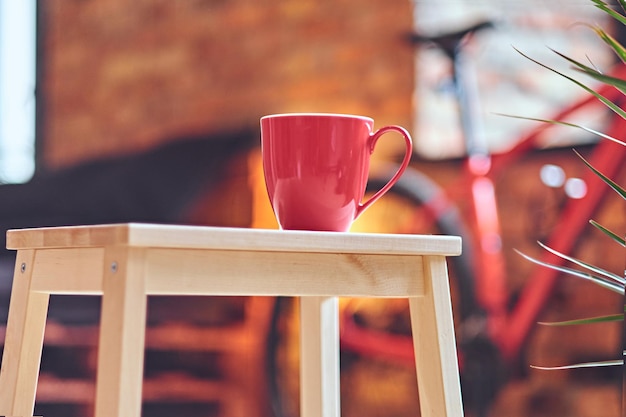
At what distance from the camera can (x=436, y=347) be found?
83 cm

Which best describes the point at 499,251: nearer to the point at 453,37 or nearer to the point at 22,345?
the point at 453,37

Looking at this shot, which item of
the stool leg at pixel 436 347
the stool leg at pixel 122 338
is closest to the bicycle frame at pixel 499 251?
the stool leg at pixel 436 347

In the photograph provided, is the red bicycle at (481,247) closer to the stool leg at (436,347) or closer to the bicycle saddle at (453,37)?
the bicycle saddle at (453,37)

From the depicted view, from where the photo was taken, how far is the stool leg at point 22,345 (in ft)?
2.77

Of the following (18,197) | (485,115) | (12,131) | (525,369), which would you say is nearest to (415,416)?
(525,369)

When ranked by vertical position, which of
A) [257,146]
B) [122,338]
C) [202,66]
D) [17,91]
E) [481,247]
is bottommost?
[122,338]

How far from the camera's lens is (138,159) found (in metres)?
2.54

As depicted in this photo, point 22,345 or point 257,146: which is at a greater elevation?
point 257,146

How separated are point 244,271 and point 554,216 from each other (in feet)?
5.17

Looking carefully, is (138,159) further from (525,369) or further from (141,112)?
(525,369)

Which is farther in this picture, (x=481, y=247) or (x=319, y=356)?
(x=481, y=247)

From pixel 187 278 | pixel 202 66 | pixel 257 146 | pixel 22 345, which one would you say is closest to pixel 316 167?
pixel 187 278

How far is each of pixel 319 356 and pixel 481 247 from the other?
1.02m

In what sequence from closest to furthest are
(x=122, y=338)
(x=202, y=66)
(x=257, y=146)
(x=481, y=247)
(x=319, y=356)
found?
(x=122, y=338) < (x=319, y=356) < (x=481, y=247) < (x=257, y=146) < (x=202, y=66)
